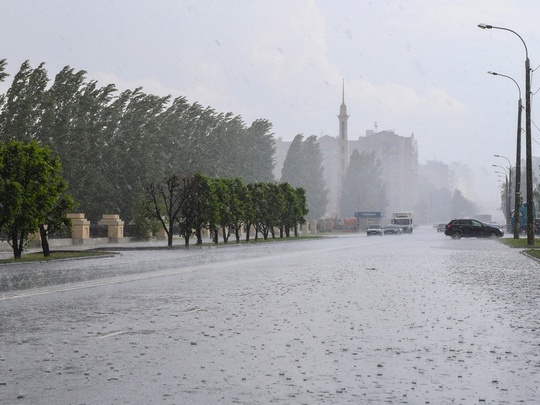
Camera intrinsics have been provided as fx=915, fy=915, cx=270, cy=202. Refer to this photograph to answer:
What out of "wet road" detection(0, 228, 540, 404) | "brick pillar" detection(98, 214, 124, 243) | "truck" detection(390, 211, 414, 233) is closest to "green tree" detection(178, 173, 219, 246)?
"brick pillar" detection(98, 214, 124, 243)

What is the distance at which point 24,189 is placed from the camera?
34312mm

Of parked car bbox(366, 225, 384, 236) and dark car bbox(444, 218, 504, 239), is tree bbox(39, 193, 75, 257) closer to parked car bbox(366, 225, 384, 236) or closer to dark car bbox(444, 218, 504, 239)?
dark car bbox(444, 218, 504, 239)

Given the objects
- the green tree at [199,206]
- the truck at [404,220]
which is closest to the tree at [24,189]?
the green tree at [199,206]

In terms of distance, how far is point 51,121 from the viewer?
67250 millimetres

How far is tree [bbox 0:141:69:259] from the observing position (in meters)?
33.6

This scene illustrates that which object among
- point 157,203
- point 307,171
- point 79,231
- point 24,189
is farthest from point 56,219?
point 307,171

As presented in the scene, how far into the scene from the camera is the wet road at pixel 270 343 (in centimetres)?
793

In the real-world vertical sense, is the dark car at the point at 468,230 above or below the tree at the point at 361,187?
below

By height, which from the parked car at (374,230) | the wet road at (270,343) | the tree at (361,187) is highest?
the tree at (361,187)

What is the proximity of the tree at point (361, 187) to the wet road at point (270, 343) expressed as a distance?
140 metres

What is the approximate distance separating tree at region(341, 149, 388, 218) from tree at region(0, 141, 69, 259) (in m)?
126

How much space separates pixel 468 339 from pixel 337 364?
2.63 meters

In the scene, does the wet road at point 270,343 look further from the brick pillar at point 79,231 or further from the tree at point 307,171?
the tree at point 307,171

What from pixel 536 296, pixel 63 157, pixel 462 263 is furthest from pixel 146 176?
pixel 536 296
